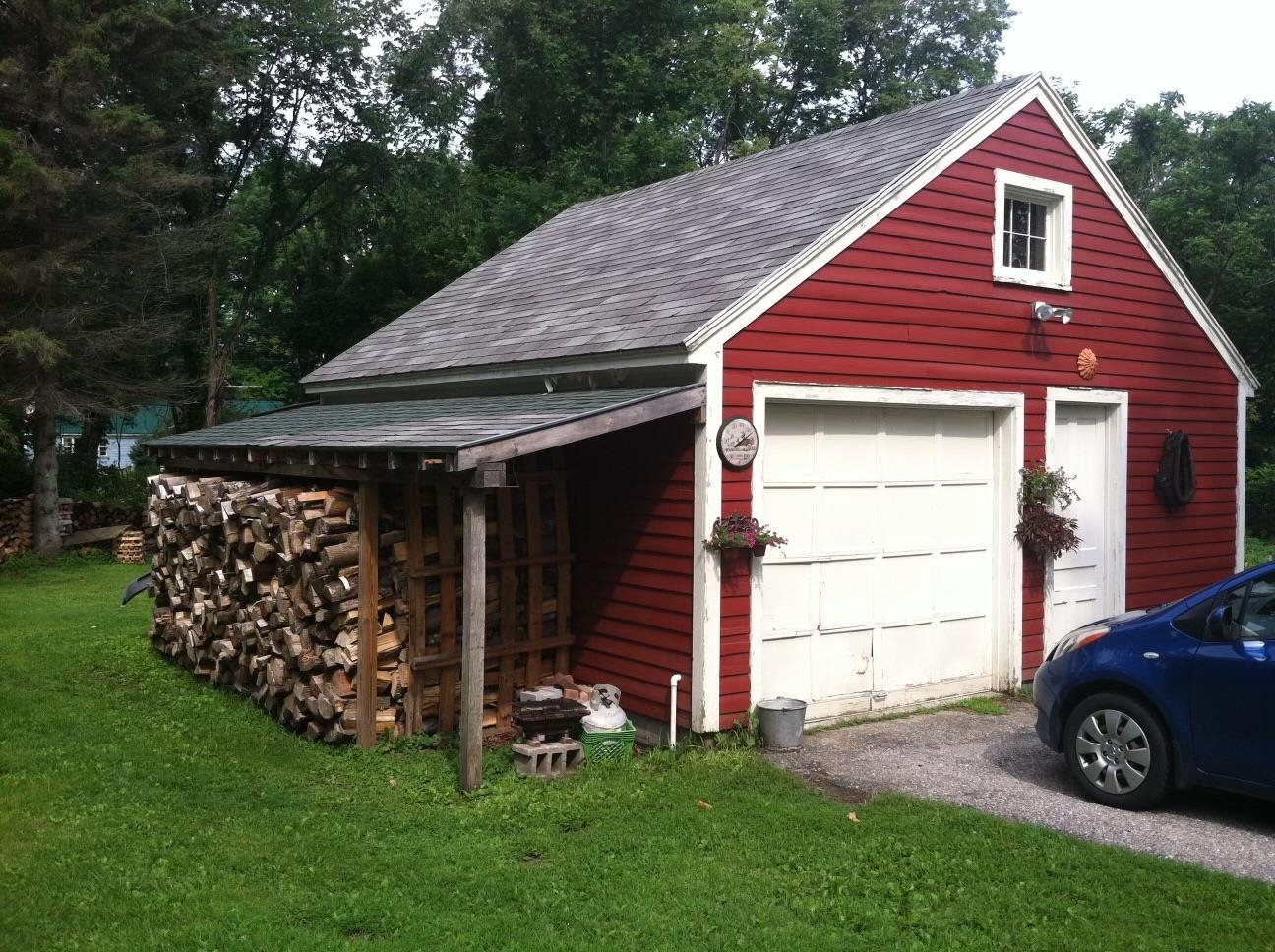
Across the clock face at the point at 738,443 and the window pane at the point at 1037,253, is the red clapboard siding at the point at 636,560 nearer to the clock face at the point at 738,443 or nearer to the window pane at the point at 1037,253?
the clock face at the point at 738,443

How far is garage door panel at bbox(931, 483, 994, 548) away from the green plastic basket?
3.36m

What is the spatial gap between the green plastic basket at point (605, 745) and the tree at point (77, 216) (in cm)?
1447

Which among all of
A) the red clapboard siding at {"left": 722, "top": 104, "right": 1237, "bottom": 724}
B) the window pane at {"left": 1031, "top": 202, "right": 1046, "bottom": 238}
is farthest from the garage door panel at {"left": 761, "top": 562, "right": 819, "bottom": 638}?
the window pane at {"left": 1031, "top": 202, "right": 1046, "bottom": 238}

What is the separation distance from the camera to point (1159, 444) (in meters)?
10.8

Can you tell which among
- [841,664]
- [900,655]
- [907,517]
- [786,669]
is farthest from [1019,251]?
[786,669]

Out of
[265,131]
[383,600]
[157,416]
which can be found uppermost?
[265,131]

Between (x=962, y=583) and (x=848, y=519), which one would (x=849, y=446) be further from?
(x=962, y=583)

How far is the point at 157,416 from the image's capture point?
28.9m

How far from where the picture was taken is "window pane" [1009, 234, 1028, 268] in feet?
32.3

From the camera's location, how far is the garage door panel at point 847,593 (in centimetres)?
859

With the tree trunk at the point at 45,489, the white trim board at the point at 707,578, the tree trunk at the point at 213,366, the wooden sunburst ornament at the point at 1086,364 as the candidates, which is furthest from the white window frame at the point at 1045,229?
the tree trunk at the point at 213,366

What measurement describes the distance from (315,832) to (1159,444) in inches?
338

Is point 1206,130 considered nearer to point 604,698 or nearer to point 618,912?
point 604,698

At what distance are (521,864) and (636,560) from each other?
117 inches
